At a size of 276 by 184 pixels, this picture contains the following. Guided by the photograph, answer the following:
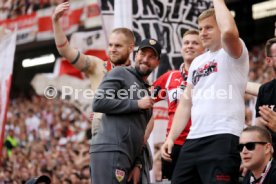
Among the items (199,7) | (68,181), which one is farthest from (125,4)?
(68,181)

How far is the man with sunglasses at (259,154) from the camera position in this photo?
499 cm

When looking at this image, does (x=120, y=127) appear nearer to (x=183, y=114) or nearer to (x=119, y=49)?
(x=183, y=114)

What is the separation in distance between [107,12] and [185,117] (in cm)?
247

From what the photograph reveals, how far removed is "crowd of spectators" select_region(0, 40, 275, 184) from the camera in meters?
13.1

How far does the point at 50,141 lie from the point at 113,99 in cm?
1108

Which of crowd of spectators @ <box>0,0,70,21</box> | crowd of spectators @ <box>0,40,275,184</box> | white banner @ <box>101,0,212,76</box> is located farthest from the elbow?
crowd of spectators @ <box>0,0,70,21</box>

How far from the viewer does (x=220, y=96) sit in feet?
15.6

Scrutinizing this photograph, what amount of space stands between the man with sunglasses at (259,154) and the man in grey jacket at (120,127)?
748 millimetres

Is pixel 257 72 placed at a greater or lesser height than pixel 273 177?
greater

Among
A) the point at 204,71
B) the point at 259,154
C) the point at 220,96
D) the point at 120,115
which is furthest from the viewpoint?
the point at 120,115

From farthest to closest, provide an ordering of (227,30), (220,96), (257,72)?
(257,72) → (220,96) → (227,30)

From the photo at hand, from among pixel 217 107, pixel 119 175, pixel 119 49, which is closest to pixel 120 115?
pixel 119 175

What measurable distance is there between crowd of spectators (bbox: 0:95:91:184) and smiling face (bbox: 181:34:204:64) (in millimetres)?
6388

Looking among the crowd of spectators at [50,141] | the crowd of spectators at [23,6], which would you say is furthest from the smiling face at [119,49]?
the crowd of spectators at [23,6]
